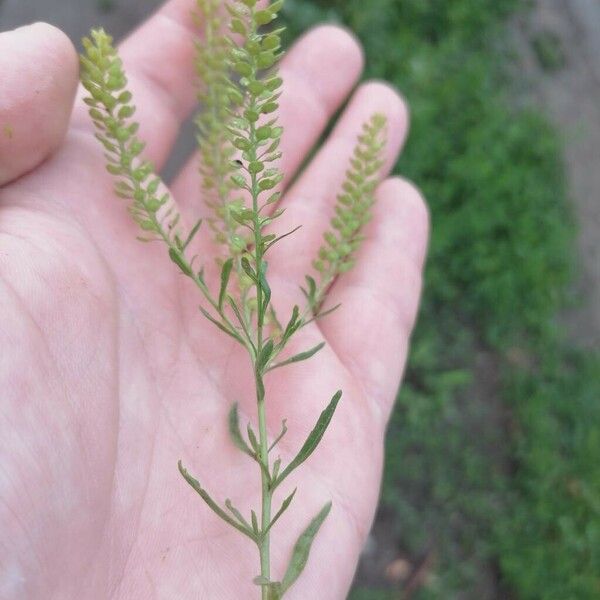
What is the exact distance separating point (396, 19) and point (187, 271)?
2.56m

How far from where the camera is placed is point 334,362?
2152mm

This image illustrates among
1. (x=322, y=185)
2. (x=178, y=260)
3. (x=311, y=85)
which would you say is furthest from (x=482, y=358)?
(x=178, y=260)

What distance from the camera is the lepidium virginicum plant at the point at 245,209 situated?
4.66 feet

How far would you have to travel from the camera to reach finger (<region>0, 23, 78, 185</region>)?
5.65 feet

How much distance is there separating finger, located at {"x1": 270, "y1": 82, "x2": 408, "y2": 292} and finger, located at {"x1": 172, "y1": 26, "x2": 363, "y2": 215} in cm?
7

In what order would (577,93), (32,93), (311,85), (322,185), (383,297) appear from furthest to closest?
(577,93), (311,85), (322,185), (383,297), (32,93)

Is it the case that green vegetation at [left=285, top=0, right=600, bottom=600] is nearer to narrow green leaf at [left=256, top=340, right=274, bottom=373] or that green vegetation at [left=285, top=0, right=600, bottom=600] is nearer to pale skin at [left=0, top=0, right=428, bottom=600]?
pale skin at [left=0, top=0, right=428, bottom=600]

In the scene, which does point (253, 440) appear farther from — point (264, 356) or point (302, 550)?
point (302, 550)

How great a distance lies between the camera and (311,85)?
2.72 meters

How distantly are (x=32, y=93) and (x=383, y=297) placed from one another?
1.18 m

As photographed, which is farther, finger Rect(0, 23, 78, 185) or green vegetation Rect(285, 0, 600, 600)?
green vegetation Rect(285, 0, 600, 600)

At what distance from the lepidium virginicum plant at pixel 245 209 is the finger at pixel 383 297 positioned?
9 centimetres

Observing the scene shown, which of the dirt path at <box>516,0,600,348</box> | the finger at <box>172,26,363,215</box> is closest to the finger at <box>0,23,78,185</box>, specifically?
the finger at <box>172,26,363,215</box>

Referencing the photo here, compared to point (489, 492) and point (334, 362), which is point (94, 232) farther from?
point (489, 492)
